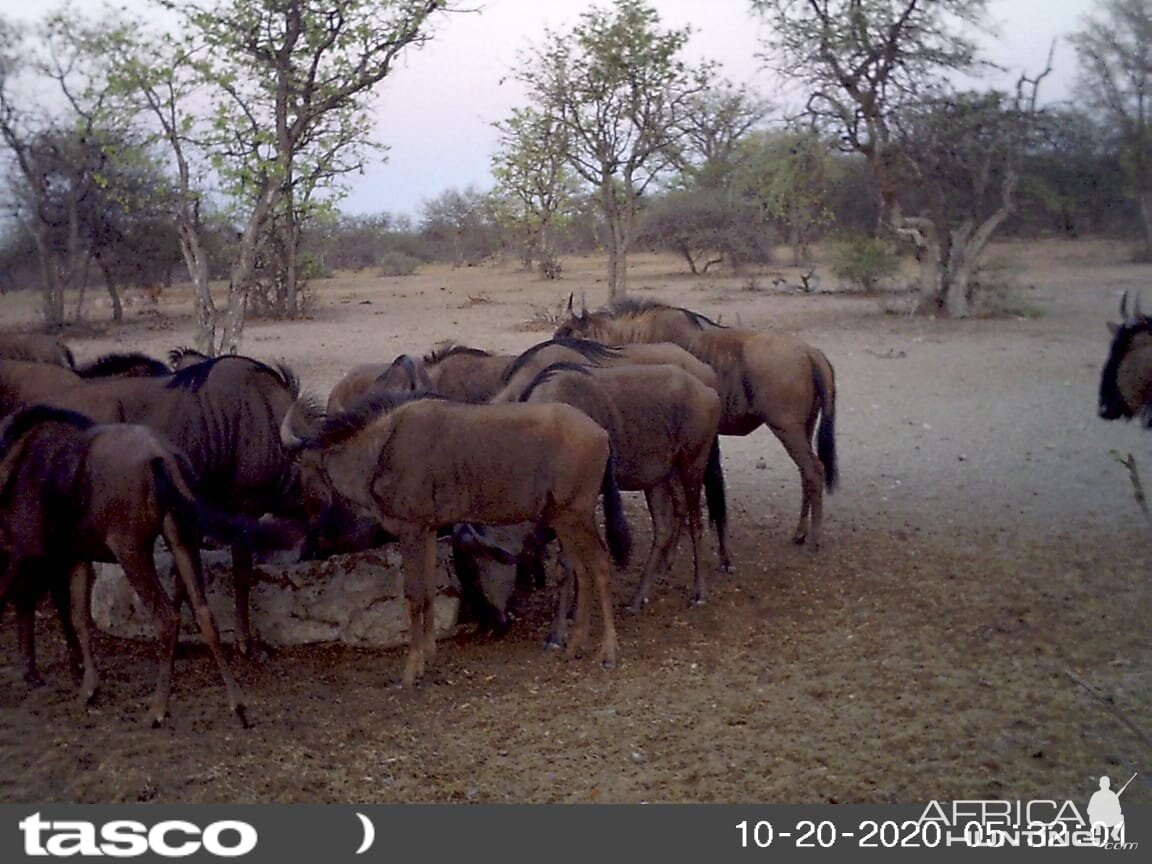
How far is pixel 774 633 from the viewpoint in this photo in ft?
16.7

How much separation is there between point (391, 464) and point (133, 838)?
1.95 metres

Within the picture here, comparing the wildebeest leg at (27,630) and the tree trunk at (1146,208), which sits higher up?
the tree trunk at (1146,208)

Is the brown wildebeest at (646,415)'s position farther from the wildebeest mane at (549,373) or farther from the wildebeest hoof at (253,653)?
the wildebeest hoof at (253,653)

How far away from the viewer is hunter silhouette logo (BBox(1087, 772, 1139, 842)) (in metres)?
2.78

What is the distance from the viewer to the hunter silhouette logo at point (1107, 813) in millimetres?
2783

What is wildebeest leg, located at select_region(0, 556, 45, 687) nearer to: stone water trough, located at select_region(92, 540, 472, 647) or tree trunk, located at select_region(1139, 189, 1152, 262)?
stone water trough, located at select_region(92, 540, 472, 647)

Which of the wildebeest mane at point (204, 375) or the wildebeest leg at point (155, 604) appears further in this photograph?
the wildebeest mane at point (204, 375)

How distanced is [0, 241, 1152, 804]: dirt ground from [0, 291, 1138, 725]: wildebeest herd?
237 millimetres

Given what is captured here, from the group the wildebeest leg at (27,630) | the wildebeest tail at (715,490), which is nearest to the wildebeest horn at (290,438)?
the wildebeest leg at (27,630)

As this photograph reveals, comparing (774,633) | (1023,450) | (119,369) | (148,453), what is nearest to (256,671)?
(148,453)

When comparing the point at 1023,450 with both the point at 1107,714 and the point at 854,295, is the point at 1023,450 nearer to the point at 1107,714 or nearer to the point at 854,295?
the point at 1107,714

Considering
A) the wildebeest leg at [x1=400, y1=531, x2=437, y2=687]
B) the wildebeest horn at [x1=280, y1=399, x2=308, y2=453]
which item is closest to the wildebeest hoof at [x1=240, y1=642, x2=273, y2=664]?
the wildebeest leg at [x1=400, y1=531, x2=437, y2=687]

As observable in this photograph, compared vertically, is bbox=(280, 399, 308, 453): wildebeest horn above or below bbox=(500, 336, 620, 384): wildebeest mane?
below

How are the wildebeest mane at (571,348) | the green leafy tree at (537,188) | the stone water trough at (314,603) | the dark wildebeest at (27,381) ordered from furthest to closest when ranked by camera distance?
the green leafy tree at (537,188)
the wildebeest mane at (571,348)
the dark wildebeest at (27,381)
the stone water trough at (314,603)
